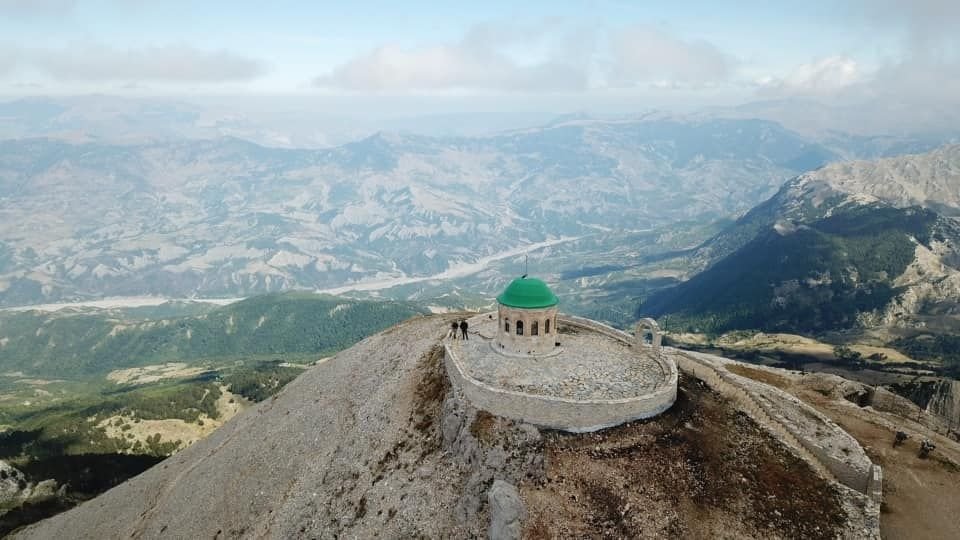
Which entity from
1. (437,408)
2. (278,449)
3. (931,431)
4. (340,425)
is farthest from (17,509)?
(931,431)

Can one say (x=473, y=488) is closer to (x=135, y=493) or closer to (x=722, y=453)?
(x=722, y=453)

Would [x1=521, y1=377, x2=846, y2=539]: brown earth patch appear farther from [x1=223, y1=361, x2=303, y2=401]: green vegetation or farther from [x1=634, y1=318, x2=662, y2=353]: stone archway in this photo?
[x1=223, y1=361, x2=303, y2=401]: green vegetation

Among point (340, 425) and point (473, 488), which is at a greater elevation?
point (473, 488)

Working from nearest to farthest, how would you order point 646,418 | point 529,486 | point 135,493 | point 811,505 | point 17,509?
1. point 811,505
2. point 529,486
3. point 646,418
4. point 135,493
5. point 17,509

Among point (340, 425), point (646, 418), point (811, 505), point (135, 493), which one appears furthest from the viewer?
point (135, 493)

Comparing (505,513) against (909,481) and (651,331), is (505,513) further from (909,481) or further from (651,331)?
(909,481)

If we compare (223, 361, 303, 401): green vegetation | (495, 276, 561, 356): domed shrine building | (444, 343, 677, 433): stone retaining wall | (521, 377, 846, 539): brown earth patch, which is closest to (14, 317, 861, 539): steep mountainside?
(521, 377, 846, 539): brown earth patch
